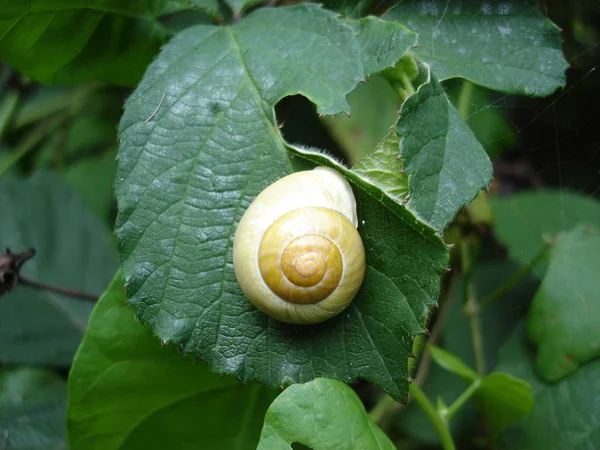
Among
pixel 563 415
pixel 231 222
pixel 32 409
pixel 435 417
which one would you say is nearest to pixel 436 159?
pixel 231 222

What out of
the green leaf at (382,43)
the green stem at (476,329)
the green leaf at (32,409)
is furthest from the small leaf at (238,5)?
the green leaf at (32,409)

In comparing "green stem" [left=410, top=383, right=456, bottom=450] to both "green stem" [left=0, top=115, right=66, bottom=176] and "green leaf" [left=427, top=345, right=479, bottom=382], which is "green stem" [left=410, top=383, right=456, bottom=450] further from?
"green stem" [left=0, top=115, right=66, bottom=176]

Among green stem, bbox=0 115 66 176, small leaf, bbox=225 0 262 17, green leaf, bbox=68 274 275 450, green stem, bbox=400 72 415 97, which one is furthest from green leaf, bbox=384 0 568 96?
green stem, bbox=0 115 66 176

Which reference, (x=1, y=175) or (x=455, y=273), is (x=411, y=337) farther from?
(x=1, y=175)

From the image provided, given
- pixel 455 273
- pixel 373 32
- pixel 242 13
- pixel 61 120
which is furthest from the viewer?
pixel 61 120

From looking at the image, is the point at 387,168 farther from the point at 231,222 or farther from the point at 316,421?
the point at 316,421

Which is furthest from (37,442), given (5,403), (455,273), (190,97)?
(455,273)
